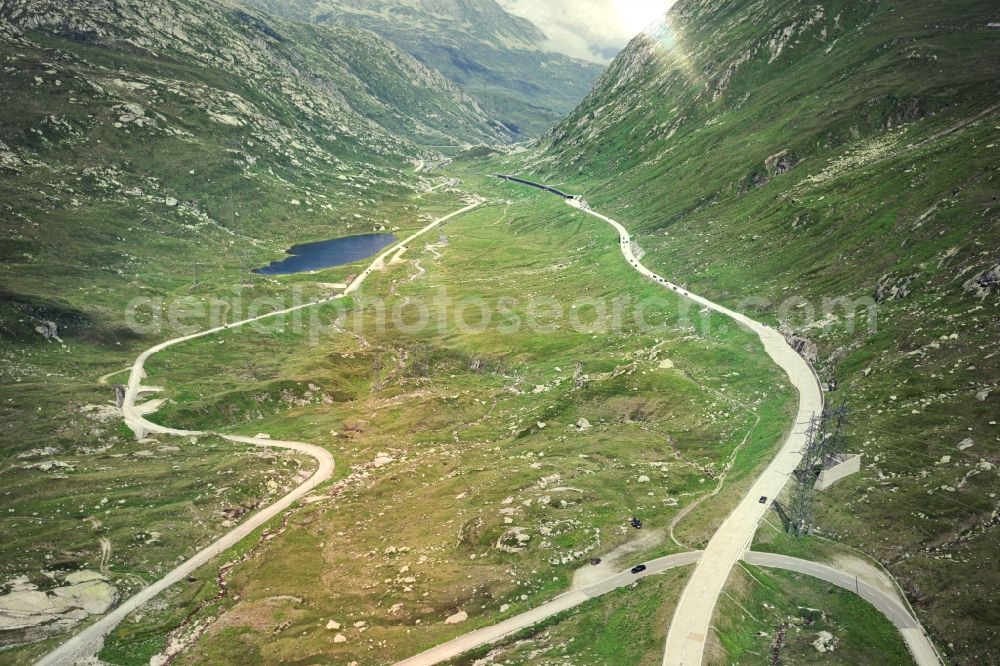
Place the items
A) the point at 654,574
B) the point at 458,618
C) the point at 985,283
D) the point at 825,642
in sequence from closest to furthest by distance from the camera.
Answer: the point at 825,642 → the point at 654,574 → the point at 458,618 → the point at 985,283

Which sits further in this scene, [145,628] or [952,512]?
[145,628]

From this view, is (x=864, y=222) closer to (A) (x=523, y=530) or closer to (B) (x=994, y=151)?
(B) (x=994, y=151)

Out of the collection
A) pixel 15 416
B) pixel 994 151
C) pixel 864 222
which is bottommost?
pixel 15 416

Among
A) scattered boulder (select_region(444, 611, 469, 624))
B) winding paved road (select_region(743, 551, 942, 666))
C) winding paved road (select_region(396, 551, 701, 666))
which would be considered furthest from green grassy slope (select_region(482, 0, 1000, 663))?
scattered boulder (select_region(444, 611, 469, 624))

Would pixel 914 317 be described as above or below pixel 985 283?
below

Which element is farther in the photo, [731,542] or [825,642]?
[731,542]

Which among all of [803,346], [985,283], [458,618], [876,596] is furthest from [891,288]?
[458,618]

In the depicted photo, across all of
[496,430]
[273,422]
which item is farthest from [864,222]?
[273,422]

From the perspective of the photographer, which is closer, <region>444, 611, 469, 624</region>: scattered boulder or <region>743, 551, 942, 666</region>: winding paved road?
<region>743, 551, 942, 666</region>: winding paved road

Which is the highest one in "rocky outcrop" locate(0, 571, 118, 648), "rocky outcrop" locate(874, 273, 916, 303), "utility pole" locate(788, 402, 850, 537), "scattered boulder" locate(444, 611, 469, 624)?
"rocky outcrop" locate(874, 273, 916, 303)

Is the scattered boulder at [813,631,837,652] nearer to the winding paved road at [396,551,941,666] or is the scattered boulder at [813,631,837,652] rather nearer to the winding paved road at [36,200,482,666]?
the winding paved road at [396,551,941,666]

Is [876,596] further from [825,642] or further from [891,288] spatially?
[891,288]
